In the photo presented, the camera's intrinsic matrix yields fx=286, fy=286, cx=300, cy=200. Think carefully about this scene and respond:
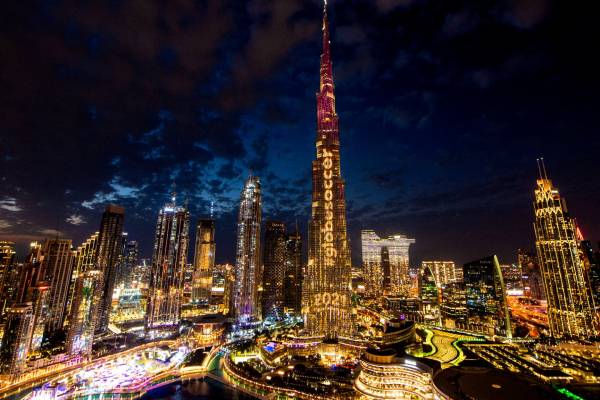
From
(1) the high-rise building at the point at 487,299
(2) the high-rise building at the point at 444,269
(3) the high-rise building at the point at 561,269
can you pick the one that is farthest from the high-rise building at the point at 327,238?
(2) the high-rise building at the point at 444,269

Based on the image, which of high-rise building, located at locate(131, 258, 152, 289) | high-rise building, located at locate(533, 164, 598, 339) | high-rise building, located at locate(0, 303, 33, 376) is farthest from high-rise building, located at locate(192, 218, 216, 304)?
high-rise building, located at locate(533, 164, 598, 339)

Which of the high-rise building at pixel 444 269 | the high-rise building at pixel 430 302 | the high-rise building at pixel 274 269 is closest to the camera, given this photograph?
the high-rise building at pixel 430 302

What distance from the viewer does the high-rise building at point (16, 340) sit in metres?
49.1

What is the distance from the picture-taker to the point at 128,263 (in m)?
152

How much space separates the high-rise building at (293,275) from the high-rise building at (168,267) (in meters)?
42.3

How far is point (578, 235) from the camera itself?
73938mm

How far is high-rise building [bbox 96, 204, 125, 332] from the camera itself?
85500 mm

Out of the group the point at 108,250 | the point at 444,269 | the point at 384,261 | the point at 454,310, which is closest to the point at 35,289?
the point at 108,250

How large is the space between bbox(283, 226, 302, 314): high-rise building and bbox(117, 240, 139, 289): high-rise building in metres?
83.1

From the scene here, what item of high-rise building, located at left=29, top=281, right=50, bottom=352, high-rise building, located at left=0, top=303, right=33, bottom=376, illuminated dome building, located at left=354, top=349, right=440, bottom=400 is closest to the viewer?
illuminated dome building, located at left=354, top=349, right=440, bottom=400

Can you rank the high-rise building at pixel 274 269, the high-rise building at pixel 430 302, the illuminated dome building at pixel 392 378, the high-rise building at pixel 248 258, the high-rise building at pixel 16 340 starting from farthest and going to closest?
the high-rise building at pixel 274 269 < the high-rise building at pixel 248 258 < the high-rise building at pixel 430 302 < the high-rise building at pixel 16 340 < the illuminated dome building at pixel 392 378

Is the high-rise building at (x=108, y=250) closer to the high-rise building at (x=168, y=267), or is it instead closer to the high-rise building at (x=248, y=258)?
the high-rise building at (x=168, y=267)

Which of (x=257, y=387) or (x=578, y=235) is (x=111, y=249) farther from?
(x=578, y=235)

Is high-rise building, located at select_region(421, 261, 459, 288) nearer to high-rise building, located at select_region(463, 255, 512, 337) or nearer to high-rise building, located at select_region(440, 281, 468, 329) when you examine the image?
high-rise building, located at select_region(440, 281, 468, 329)
